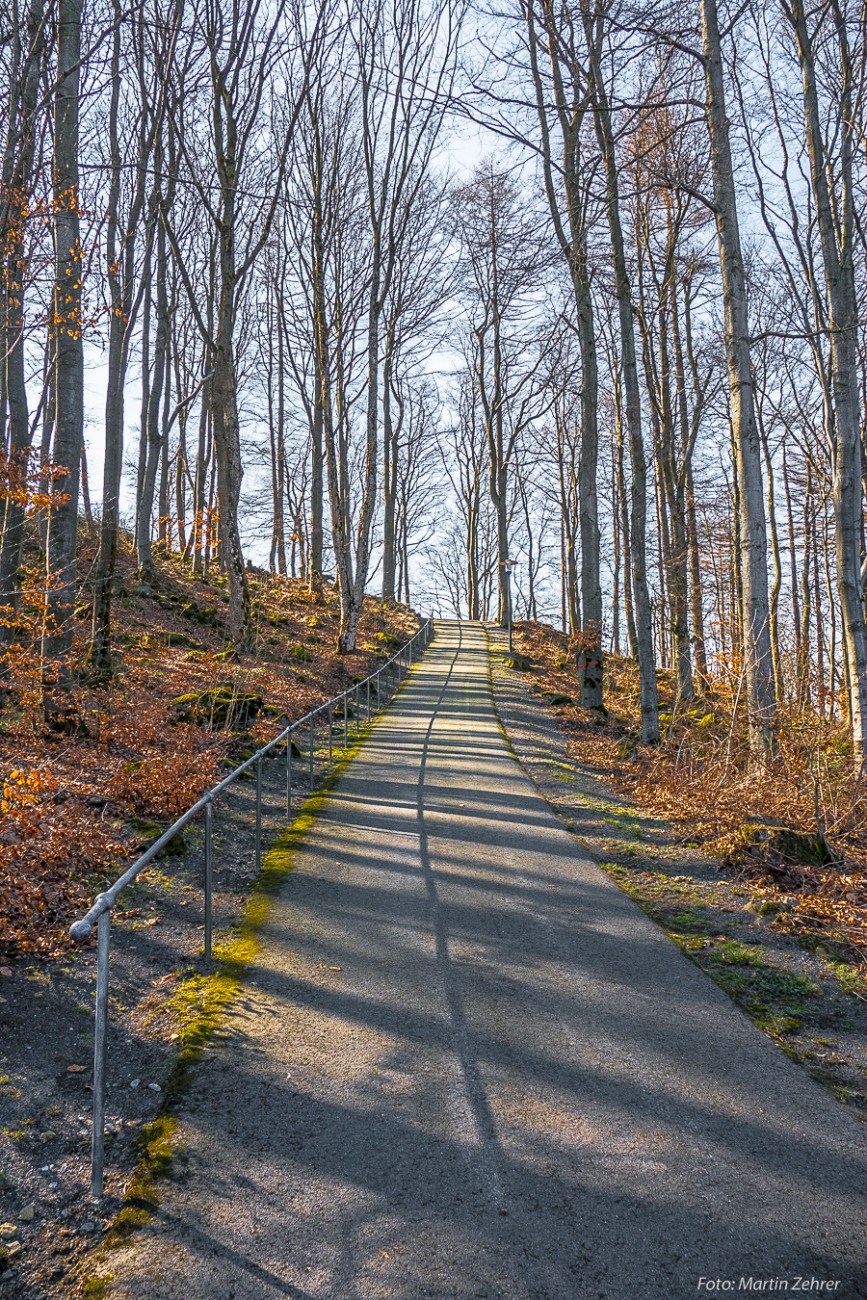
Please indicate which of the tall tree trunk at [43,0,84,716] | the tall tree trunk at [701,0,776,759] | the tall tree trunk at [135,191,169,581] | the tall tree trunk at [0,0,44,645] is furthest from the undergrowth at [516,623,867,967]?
the tall tree trunk at [135,191,169,581]

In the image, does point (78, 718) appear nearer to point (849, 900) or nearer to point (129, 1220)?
point (129, 1220)

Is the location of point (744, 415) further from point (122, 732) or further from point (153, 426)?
point (153, 426)

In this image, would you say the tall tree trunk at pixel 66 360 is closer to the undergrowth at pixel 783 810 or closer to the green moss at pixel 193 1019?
the green moss at pixel 193 1019

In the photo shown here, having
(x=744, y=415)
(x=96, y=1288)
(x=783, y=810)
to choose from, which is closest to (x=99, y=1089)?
(x=96, y=1288)

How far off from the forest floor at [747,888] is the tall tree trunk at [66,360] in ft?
21.6

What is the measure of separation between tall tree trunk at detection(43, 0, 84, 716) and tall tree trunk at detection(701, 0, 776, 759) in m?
7.39

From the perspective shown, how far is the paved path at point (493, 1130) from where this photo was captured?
2.75 meters

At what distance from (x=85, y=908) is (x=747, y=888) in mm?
5245

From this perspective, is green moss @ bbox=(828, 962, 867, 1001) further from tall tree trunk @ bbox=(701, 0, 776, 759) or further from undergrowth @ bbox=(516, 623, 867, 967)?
tall tree trunk @ bbox=(701, 0, 776, 759)

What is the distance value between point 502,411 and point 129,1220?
29.7 m

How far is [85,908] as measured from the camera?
5.54 m

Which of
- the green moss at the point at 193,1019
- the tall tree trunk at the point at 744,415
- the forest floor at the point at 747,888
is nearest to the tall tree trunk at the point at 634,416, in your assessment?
the forest floor at the point at 747,888

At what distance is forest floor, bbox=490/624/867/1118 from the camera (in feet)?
15.1

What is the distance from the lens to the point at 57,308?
30.6 ft
